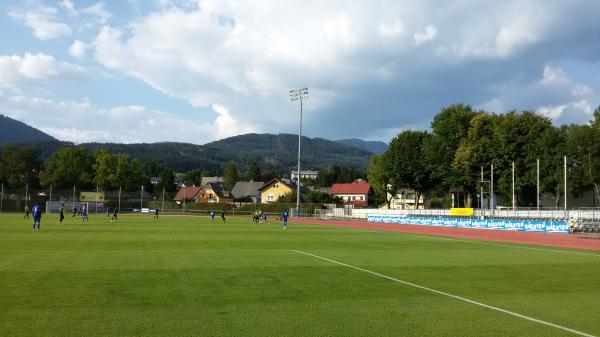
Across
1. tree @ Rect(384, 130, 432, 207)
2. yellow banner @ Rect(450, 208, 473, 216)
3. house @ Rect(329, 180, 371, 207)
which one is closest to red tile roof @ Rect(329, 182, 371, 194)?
house @ Rect(329, 180, 371, 207)

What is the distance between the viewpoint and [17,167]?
131 m

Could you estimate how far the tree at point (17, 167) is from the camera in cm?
12925

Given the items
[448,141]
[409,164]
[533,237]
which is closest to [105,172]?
[409,164]

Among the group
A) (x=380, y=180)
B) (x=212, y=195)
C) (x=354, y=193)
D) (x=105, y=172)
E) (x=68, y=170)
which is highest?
(x=68, y=170)

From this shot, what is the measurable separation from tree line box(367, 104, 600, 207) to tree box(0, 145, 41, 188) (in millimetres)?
98646

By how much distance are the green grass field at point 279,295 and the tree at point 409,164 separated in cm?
6904

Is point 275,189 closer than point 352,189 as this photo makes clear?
Yes

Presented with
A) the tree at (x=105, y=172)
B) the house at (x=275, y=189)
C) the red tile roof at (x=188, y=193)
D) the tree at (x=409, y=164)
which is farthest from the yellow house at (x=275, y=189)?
the tree at (x=409, y=164)

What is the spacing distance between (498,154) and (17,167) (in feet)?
391

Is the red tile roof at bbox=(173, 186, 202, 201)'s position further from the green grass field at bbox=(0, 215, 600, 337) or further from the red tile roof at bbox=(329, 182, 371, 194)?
the green grass field at bbox=(0, 215, 600, 337)

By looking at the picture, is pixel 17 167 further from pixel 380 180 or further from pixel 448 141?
pixel 448 141

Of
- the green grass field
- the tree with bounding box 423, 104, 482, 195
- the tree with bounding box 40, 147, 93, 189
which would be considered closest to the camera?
the green grass field

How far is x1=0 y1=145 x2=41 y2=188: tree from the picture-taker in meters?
129

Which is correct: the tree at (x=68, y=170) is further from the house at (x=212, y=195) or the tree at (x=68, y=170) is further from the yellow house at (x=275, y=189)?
the yellow house at (x=275, y=189)
